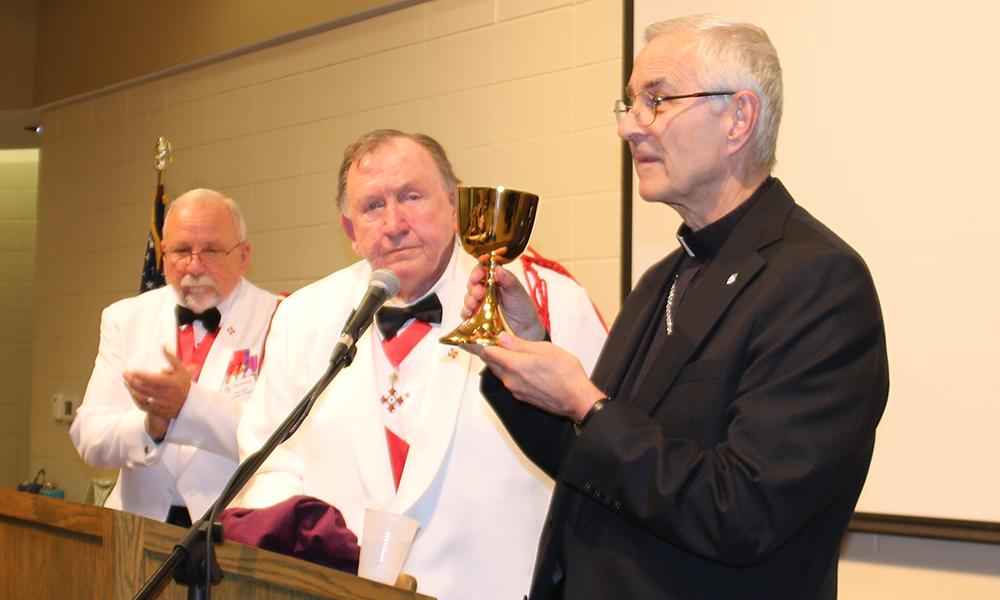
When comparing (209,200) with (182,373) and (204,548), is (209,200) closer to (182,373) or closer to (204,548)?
(182,373)

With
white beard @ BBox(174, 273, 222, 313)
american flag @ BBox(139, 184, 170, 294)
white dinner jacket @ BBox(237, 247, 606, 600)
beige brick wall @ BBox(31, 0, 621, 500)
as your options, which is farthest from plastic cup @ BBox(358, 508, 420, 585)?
american flag @ BBox(139, 184, 170, 294)

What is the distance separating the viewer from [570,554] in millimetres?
1807

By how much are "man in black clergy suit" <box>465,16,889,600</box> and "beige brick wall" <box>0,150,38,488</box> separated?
6.37 metres

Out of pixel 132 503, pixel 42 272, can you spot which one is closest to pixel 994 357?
pixel 132 503

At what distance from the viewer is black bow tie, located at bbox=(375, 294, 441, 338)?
9.45ft

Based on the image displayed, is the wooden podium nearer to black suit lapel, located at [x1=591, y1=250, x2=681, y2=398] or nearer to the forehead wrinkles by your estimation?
black suit lapel, located at [x1=591, y1=250, x2=681, y2=398]

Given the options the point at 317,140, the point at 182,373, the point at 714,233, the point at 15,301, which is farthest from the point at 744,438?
the point at 15,301

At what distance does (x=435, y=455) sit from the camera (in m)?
2.65

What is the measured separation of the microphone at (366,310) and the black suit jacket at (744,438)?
0.37m

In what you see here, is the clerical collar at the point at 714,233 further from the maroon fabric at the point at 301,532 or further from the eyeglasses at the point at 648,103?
the maroon fabric at the point at 301,532

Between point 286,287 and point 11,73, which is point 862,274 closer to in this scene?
point 286,287

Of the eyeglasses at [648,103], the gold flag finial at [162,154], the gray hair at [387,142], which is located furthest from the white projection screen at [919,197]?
the gold flag finial at [162,154]

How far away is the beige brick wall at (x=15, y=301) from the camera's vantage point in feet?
24.2

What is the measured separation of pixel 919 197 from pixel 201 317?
2.30 meters
